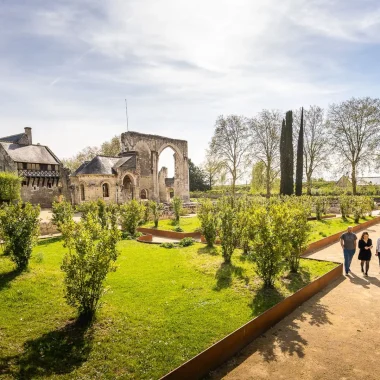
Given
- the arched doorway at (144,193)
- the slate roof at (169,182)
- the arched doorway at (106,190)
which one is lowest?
the arched doorway at (144,193)

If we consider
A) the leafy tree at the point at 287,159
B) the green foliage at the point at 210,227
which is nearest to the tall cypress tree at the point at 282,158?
the leafy tree at the point at 287,159

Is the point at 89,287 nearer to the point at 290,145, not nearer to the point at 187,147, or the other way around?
the point at 290,145

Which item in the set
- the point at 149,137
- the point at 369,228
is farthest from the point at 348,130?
the point at 149,137

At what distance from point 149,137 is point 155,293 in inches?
1195

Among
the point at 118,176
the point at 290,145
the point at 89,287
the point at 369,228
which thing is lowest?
the point at 369,228

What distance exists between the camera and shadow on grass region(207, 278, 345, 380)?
5.61 m

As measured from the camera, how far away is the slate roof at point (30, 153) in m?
31.1

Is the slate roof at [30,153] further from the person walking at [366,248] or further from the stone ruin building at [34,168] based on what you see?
the person walking at [366,248]

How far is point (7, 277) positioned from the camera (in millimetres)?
9133

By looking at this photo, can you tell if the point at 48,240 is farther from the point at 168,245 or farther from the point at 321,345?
the point at 321,345

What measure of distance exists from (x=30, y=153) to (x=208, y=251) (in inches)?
1125

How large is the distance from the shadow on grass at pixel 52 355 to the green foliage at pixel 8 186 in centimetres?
2422

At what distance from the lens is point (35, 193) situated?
32562mm

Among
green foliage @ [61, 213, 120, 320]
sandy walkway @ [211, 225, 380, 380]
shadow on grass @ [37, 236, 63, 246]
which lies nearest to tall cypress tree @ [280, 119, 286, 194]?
shadow on grass @ [37, 236, 63, 246]
